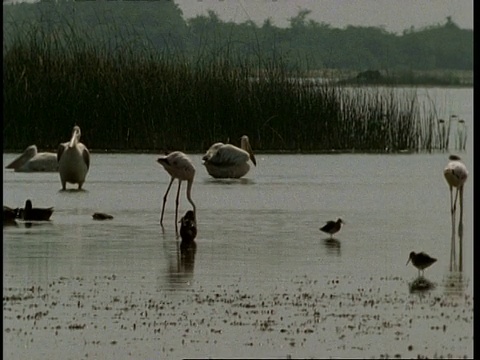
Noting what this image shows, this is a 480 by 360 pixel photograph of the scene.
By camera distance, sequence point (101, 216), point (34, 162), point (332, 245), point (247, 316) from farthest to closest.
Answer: point (34, 162) < point (101, 216) < point (332, 245) < point (247, 316)

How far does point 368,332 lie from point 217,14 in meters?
18.3

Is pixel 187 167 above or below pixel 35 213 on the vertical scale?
above

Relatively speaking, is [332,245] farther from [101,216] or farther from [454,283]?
[101,216]

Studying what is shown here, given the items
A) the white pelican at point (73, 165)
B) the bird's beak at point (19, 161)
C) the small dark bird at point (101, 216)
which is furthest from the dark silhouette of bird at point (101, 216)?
the bird's beak at point (19, 161)

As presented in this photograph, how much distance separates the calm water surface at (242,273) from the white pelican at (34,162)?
1011mm

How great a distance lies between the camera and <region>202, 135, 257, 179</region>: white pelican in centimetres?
1362

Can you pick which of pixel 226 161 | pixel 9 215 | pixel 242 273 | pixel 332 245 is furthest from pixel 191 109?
pixel 242 273

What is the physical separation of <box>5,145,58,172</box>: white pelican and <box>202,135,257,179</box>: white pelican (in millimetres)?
1673

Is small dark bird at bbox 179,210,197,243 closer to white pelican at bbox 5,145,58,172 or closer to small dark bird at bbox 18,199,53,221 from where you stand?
small dark bird at bbox 18,199,53,221

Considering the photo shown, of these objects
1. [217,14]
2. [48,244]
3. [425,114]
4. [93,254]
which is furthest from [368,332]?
[217,14]

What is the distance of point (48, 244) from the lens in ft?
27.3

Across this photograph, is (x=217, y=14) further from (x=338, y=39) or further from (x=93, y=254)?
(x=93, y=254)

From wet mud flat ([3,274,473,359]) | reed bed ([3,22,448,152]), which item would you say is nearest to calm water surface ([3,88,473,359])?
wet mud flat ([3,274,473,359])

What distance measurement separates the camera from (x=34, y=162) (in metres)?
13.9
